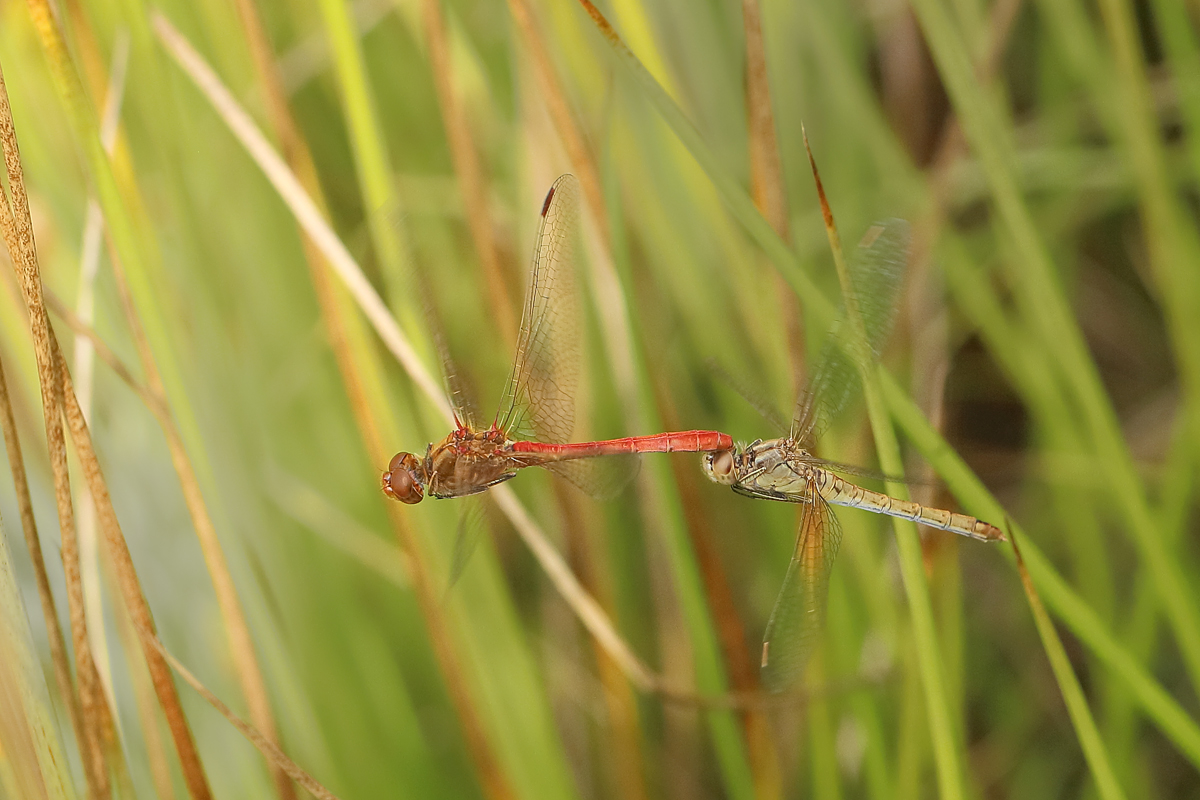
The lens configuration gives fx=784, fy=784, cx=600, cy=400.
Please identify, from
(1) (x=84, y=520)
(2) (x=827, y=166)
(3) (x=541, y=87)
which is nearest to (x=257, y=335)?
(1) (x=84, y=520)

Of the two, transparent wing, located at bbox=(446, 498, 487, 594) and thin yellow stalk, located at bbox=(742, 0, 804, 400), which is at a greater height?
thin yellow stalk, located at bbox=(742, 0, 804, 400)

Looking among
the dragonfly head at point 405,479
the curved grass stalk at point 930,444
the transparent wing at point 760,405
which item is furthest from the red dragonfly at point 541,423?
the curved grass stalk at point 930,444

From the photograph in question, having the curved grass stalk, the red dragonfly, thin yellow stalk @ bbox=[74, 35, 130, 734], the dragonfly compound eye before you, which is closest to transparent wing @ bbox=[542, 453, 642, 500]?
the red dragonfly

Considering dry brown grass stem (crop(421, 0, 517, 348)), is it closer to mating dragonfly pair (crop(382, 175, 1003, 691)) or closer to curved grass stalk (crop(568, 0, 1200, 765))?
mating dragonfly pair (crop(382, 175, 1003, 691))

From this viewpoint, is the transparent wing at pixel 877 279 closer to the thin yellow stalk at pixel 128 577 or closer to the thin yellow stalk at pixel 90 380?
the thin yellow stalk at pixel 128 577

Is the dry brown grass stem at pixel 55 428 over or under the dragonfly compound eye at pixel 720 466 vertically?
over

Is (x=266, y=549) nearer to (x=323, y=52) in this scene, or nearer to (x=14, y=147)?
(x=14, y=147)

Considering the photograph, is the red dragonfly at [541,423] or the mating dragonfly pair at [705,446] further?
the red dragonfly at [541,423]

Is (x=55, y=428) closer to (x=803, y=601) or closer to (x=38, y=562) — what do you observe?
(x=38, y=562)

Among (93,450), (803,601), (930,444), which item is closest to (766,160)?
(930,444)
